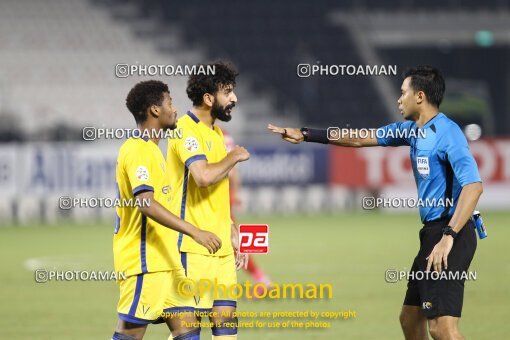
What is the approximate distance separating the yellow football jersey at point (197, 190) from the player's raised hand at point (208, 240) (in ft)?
1.12

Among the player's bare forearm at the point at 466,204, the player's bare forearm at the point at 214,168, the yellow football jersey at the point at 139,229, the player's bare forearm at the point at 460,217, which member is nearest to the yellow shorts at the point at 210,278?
the yellow football jersey at the point at 139,229

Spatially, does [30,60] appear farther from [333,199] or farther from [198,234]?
[198,234]

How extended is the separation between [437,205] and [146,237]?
1943mm

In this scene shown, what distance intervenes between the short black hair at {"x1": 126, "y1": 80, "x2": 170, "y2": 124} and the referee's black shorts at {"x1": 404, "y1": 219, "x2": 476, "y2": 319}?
2.01m

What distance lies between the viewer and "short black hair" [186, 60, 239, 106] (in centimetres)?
739

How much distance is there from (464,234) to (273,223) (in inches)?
621

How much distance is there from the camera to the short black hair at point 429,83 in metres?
7.30

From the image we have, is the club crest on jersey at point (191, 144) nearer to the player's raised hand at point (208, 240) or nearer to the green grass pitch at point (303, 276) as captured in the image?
the player's raised hand at point (208, 240)

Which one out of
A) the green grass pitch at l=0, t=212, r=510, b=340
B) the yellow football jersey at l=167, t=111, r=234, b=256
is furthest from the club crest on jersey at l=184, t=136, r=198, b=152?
the green grass pitch at l=0, t=212, r=510, b=340

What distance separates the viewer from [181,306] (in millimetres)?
7195

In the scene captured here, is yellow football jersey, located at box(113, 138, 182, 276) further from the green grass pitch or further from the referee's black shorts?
the green grass pitch

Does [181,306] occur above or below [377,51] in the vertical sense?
below

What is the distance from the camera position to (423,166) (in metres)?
7.18

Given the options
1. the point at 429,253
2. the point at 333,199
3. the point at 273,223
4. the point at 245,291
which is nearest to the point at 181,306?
the point at 429,253
